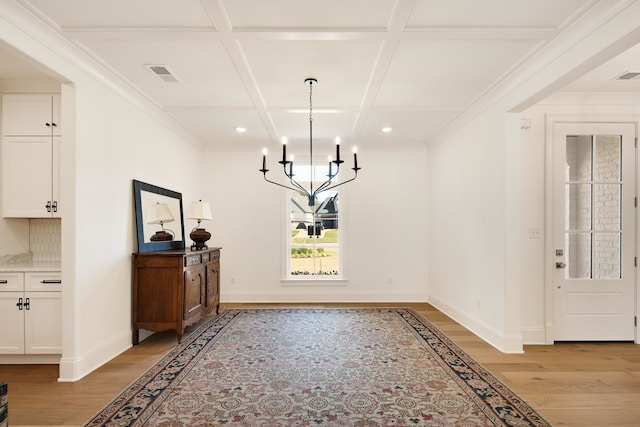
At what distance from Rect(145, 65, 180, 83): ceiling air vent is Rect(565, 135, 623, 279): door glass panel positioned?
4.18 m

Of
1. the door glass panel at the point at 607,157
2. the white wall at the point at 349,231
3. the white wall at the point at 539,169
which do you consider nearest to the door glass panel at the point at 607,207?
the door glass panel at the point at 607,157

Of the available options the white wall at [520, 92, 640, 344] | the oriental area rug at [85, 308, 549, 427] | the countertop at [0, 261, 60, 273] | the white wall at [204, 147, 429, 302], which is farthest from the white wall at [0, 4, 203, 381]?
the white wall at [520, 92, 640, 344]

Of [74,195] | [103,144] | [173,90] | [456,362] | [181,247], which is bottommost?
[456,362]

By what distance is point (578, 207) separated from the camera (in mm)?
4008

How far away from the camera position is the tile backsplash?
12.4 feet

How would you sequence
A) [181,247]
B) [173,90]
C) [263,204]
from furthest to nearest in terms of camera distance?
[263,204] < [181,247] < [173,90]

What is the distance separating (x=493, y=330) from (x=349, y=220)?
2.99 meters

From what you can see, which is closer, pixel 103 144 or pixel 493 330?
pixel 103 144

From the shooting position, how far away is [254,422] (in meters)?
2.38

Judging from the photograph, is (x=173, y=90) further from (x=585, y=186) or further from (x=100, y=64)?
(x=585, y=186)

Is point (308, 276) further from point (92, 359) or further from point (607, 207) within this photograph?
point (607, 207)

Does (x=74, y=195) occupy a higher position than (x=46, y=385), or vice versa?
(x=74, y=195)

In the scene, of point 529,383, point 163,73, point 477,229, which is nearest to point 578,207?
point 477,229

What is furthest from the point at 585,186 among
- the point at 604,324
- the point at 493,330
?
the point at 493,330
